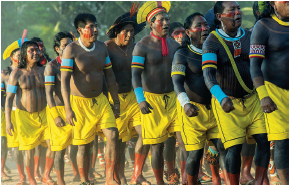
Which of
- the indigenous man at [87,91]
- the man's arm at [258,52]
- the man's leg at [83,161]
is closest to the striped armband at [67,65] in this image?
the indigenous man at [87,91]

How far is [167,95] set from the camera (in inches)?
259

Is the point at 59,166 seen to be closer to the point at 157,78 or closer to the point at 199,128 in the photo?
the point at 157,78

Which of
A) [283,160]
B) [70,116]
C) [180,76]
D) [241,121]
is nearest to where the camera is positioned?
[283,160]

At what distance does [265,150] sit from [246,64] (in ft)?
3.46

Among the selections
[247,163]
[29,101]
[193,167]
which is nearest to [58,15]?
[29,101]

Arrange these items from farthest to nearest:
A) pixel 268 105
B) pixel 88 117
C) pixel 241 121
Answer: pixel 88 117, pixel 241 121, pixel 268 105

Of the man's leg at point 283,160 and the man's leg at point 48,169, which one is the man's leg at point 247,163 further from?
the man's leg at point 48,169

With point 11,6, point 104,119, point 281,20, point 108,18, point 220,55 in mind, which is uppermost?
point 11,6

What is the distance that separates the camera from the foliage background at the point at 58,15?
2914 cm

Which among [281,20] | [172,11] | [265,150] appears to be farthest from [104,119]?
[172,11]

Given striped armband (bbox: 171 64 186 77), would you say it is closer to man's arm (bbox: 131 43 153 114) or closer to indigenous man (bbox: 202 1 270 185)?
indigenous man (bbox: 202 1 270 185)

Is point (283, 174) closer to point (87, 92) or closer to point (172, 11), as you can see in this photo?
point (87, 92)

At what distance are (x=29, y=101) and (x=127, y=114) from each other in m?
2.07

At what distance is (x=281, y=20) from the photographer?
4699mm
